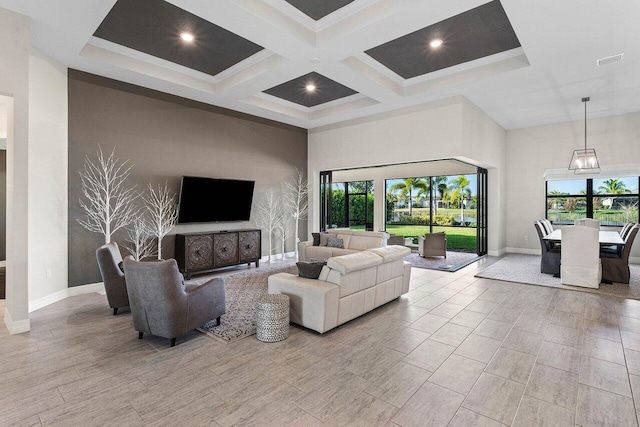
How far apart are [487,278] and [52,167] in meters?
7.65

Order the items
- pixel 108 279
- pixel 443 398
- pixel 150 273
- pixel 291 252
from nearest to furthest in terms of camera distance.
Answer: pixel 443 398, pixel 150 273, pixel 108 279, pixel 291 252

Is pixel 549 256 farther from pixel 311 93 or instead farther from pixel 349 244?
pixel 311 93

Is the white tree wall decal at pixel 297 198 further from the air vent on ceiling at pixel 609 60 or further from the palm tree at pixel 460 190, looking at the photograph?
the air vent on ceiling at pixel 609 60

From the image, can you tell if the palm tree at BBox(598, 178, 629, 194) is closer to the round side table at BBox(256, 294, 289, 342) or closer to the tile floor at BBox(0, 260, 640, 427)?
the tile floor at BBox(0, 260, 640, 427)

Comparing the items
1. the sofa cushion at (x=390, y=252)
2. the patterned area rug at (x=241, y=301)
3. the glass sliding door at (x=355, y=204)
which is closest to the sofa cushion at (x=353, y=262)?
the sofa cushion at (x=390, y=252)

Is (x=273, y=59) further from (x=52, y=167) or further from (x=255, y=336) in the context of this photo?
Result: (x=255, y=336)

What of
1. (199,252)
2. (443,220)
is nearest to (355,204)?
(443,220)

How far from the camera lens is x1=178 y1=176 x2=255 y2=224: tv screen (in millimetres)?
6535

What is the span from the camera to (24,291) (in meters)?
3.73

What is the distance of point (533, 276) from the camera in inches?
255

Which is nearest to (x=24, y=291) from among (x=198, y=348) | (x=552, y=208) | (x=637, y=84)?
(x=198, y=348)

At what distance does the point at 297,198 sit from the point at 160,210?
3.96m

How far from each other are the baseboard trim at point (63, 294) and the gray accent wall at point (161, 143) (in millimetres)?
90

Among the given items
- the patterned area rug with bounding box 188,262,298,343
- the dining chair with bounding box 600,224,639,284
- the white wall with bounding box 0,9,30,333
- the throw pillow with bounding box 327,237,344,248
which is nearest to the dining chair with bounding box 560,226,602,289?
the dining chair with bounding box 600,224,639,284
